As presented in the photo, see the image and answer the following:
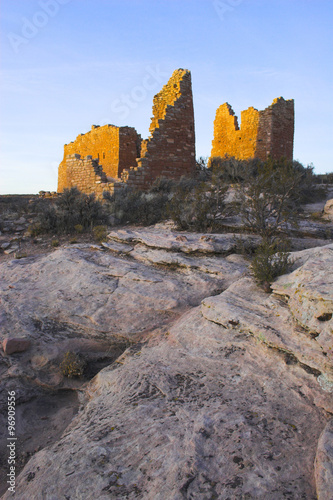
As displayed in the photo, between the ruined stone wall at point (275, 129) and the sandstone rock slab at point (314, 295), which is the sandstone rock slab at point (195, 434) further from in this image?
the ruined stone wall at point (275, 129)

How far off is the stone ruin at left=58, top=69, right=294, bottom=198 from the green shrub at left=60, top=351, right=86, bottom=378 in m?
8.05

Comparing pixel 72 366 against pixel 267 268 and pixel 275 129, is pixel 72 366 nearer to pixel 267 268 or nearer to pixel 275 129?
pixel 267 268

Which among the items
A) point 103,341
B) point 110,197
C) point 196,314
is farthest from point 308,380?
point 110,197

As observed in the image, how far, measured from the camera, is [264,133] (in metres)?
16.0

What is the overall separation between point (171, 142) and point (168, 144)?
0.16 metres

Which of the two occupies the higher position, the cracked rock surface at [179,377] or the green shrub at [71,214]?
the green shrub at [71,214]

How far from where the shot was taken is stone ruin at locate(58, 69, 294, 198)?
40.8 ft

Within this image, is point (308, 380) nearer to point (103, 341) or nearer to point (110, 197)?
point (103, 341)

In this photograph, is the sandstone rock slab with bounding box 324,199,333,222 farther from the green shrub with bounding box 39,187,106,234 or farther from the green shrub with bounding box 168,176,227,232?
the green shrub with bounding box 39,187,106,234

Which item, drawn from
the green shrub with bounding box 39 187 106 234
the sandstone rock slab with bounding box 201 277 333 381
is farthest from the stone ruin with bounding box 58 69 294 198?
the sandstone rock slab with bounding box 201 277 333 381

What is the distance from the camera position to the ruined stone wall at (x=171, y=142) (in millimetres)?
12250

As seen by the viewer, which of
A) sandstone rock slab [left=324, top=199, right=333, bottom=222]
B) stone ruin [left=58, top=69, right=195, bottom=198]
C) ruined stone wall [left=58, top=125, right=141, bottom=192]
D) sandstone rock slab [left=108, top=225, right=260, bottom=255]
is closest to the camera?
sandstone rock slab [left=108, top=225, right=260, bottom=255]
